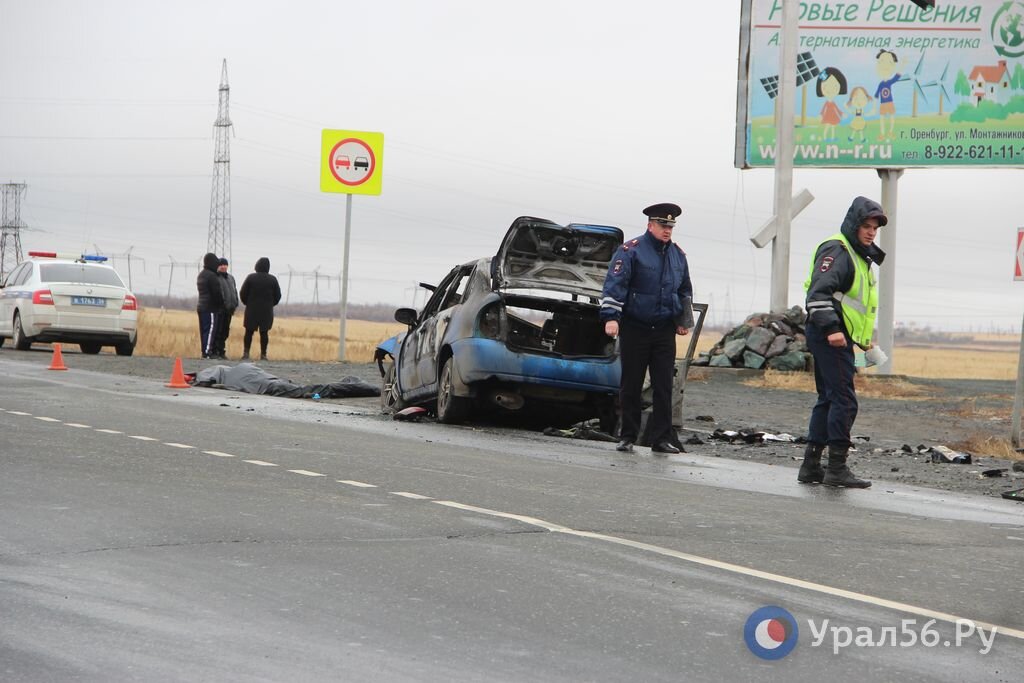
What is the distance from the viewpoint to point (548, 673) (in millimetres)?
4898

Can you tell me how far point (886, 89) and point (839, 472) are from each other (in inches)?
891

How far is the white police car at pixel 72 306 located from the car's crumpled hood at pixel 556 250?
1502cm

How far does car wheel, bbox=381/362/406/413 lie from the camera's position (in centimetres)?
1700

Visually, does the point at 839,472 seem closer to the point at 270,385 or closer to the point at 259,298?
the point at 270,385

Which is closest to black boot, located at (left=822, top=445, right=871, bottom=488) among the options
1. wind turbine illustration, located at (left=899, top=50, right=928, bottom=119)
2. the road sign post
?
the road sign post

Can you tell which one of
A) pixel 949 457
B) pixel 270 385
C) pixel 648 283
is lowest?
pixel 949 457

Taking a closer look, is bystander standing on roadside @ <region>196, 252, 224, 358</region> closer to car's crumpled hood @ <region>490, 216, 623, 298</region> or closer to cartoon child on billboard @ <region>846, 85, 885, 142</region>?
cartoon child on billboard @ <region>846, 85, 885, 142</region>

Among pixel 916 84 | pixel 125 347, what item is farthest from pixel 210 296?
pixel 916 84

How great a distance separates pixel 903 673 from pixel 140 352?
94.0ft

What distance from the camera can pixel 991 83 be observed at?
105 feet

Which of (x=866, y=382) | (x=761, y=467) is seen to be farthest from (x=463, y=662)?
(x=866, y=382)

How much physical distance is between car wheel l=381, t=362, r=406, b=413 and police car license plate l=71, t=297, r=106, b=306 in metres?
12.1

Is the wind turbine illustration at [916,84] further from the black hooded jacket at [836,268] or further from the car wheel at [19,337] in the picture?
the black hooded jacket at [836,268]

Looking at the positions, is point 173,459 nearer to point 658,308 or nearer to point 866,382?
point 658,308
